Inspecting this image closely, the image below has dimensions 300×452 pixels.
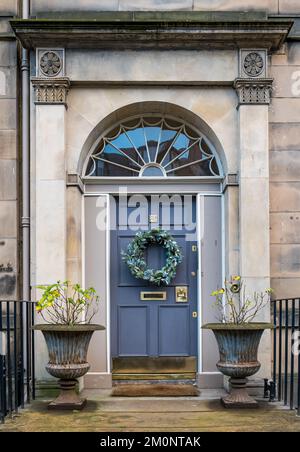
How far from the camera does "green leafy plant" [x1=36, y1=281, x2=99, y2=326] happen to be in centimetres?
710

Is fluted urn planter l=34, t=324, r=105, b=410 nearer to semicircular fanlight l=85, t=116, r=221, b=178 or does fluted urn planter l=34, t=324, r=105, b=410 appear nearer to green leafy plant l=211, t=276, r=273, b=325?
green leafy plant l=211, t=276, r=273, b=325

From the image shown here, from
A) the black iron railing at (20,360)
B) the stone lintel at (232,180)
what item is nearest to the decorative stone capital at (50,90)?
the stone lintel at (232,180)

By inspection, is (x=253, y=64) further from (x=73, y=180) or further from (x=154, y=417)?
(x=154, y=417)

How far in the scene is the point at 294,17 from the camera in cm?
839

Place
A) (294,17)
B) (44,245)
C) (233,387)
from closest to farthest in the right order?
(233,387) < (44,245) < (294,17)

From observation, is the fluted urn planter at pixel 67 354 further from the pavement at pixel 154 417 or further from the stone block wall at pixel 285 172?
the stone block wall at pixel 285 172

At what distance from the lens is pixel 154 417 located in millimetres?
6605

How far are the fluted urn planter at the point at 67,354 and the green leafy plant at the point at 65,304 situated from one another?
0.23 m

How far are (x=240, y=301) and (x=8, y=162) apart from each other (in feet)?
12.0

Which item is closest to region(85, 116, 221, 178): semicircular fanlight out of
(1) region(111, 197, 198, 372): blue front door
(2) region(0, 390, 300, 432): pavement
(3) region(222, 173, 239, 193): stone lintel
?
(3) region(222, 173, 239, 193): stone lintel

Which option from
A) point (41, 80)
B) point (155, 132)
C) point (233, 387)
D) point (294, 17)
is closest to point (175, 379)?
point (233, 387)

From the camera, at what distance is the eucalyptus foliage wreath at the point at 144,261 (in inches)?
327

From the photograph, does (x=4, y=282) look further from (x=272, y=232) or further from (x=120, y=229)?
(x=272, y=232)

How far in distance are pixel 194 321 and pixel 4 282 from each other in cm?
269
